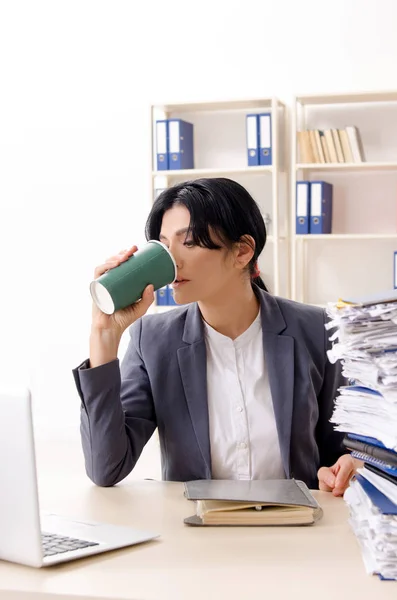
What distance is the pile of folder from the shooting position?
115 centimetres

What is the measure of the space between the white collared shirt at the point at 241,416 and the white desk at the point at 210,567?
1.09ft

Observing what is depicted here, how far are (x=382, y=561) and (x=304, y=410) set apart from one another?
72cm

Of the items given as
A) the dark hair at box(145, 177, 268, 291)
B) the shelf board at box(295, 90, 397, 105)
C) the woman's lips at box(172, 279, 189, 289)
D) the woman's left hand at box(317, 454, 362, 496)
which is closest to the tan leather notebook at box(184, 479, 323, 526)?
the woman's left hand at box(317, 454, 362, 496)

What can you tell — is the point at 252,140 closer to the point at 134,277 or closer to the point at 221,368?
the point at 221,368

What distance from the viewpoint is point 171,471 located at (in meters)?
1.88

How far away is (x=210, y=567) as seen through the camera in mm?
1178

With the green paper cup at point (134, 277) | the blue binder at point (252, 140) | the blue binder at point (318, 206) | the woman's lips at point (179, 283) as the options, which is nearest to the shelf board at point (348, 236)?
the blue binder at point (318, 206)

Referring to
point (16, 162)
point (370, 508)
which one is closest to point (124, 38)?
point (16, 162)

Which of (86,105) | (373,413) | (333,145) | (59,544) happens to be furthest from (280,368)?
(86,105)

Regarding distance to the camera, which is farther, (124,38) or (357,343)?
(124,38)

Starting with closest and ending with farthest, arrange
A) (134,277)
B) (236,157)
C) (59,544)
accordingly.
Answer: (59,544) < (134,277) < (236,157)

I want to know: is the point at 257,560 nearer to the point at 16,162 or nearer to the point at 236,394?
the point at 236,394

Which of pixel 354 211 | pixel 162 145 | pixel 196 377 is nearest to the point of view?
pixel 196 377

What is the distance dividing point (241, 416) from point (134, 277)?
47cm
